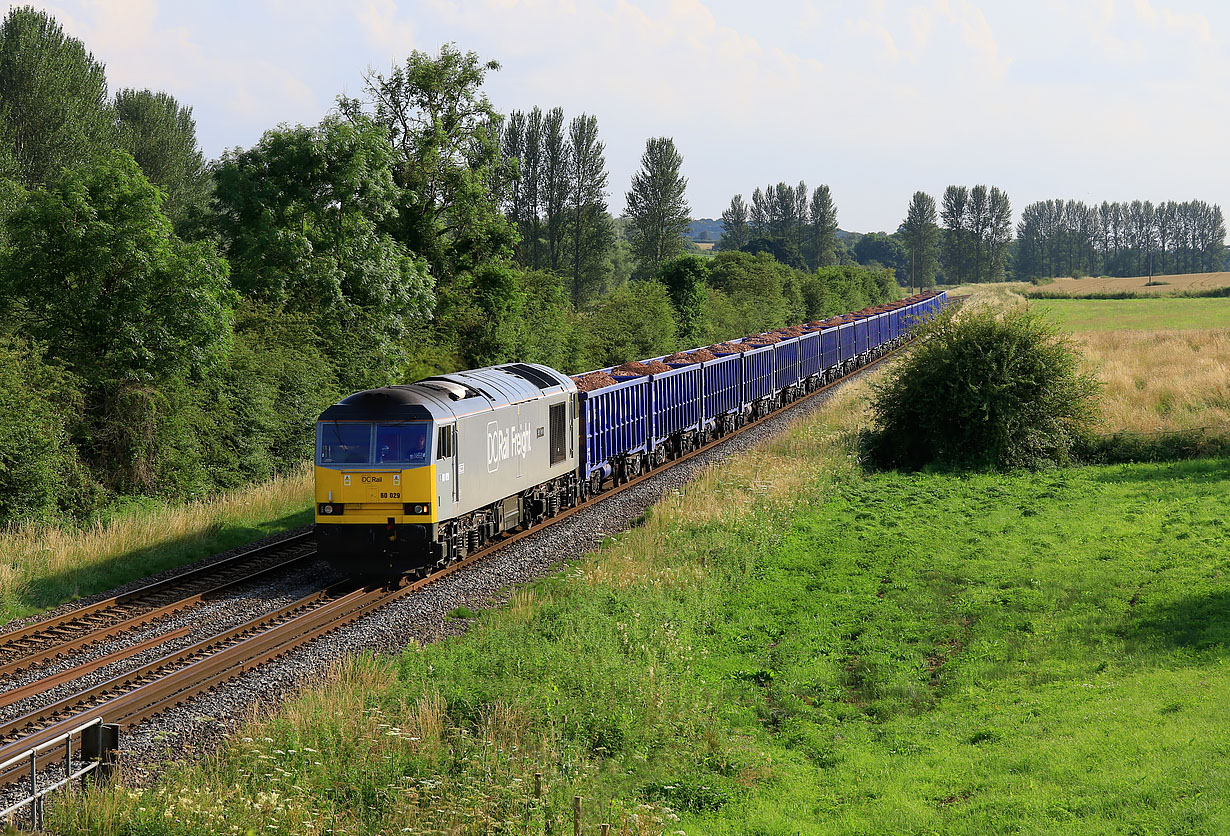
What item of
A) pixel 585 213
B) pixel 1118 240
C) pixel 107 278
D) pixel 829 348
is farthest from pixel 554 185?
pixel 1118 240

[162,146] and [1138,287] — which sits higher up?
[162,146]

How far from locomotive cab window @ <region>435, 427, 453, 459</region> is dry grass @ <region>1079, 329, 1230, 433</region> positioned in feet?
68.3

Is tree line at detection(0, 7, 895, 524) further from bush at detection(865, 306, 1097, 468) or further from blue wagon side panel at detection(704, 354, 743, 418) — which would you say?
bush at detection(865, 306, 1097, 468)

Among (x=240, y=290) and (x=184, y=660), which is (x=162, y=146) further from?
(x=184, y=660)

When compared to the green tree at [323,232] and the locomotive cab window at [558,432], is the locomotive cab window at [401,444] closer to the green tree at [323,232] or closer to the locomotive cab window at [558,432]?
the locomotive cab window at [558,432]

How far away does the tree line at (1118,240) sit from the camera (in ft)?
625

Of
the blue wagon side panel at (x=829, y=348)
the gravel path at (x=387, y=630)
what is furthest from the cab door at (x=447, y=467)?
the blue wagon side panel at (x=829, y=348)

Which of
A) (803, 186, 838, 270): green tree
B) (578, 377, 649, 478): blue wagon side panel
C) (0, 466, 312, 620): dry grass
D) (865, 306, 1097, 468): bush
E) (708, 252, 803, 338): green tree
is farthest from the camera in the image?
(803, 186, 838, 270): green tree

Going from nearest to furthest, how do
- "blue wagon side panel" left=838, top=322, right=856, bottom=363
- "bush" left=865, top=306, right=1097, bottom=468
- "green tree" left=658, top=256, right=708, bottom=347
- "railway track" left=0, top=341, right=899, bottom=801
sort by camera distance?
"railway track" left=0, top=341, right=899, bottom=801
"bush" left=865, top=306, right=1097, bottom=468
"blue wagon side panel" left=838, top=322, right=856, bottom=363
"green tree" left=658, top=256, right=708, bottom=347

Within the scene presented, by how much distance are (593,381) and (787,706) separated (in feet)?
51.0

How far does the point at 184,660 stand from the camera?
536 inches

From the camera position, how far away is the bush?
27938 millimetres

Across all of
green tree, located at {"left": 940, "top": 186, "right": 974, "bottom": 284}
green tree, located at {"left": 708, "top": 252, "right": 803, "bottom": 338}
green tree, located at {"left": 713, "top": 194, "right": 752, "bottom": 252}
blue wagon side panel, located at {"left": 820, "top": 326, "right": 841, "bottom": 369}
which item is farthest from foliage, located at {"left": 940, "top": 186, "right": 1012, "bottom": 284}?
blue wagon side panel, located at {"left": 820, "top": 326, "right": 841, "bottom": 369}

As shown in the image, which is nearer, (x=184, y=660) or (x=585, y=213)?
(x=184, y=660)
